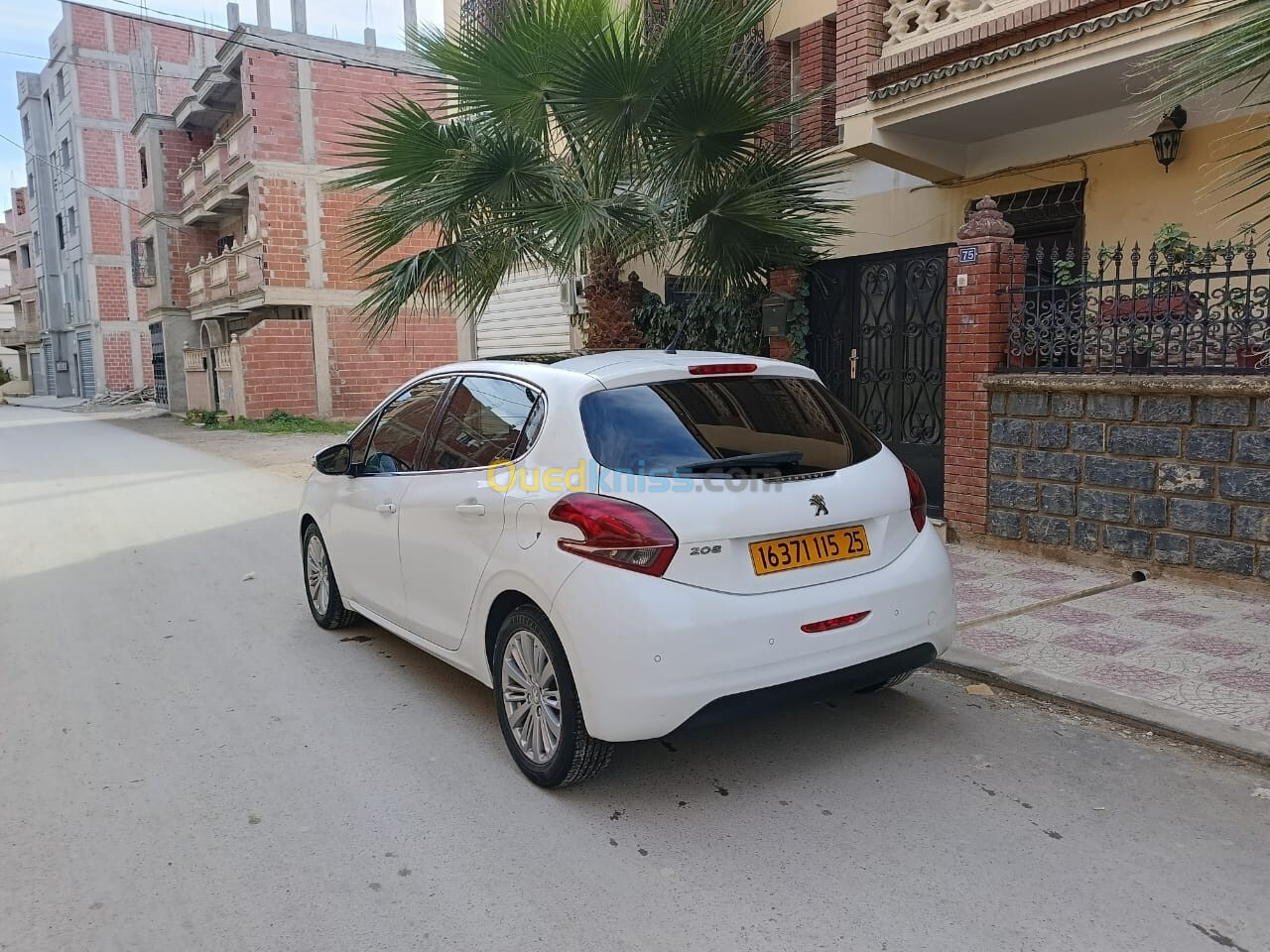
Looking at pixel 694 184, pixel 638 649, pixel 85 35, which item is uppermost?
pixel 85 35

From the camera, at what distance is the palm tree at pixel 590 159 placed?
771cm

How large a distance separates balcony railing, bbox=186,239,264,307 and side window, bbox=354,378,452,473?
20526mm

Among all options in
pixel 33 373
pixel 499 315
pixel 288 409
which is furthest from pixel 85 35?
pixel 499 315

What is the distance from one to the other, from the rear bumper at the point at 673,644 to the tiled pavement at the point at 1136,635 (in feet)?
6.10

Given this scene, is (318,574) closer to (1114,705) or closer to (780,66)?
(1114,705)

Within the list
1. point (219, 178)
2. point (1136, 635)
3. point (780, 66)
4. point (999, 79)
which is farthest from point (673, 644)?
point (219, 178)

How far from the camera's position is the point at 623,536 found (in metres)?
3.40

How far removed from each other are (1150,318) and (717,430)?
4087 mm

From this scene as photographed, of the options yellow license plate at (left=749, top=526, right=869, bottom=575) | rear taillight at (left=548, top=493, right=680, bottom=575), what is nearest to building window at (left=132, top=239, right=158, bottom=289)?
rear taillight at (left=548, top=493, right=680, bottom=575)

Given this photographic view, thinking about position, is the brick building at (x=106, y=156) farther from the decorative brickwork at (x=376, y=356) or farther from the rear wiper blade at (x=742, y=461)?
the rear wiper blade at (x=742, y=461)

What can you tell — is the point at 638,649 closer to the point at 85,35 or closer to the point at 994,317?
the point at 994,317

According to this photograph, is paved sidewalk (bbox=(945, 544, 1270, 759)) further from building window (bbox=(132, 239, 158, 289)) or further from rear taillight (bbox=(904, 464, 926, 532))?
building window (bbox=(132, 239, 158, 289))

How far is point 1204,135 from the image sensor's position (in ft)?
28.3

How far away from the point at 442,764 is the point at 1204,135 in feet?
28.3
